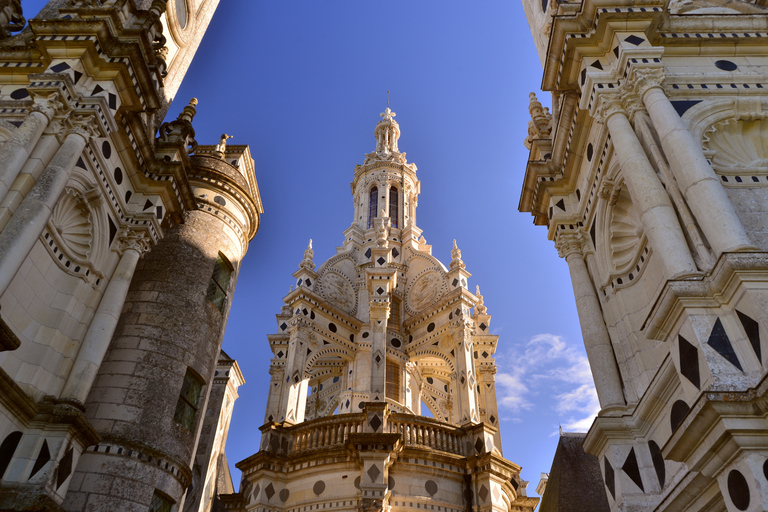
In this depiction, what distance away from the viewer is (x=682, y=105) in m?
9.99

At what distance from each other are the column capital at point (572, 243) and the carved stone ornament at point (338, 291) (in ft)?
62.7

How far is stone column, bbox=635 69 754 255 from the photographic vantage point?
24.0 feet

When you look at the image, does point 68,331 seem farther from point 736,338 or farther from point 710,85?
point 710,85

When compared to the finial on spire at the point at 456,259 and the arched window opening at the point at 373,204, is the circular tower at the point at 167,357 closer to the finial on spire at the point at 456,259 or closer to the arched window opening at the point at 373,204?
the finial on spire at the point at 456,259

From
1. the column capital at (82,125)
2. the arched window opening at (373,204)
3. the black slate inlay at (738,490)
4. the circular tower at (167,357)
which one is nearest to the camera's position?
the black slate inlay at (738,490)

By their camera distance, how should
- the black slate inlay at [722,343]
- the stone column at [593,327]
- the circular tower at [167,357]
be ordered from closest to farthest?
the black slate inlay at [722,343] → the stone column at [593,327] → the circular tower at [167,357]

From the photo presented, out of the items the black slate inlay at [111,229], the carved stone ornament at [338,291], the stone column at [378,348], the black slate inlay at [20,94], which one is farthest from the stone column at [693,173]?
the carved stone ornament at [338,291]

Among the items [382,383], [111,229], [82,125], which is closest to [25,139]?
[82,125]

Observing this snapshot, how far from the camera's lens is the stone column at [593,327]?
10234 mm

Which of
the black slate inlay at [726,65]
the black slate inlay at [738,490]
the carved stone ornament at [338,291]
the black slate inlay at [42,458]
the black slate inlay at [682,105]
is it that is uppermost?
the carved stone ornament at [338,291]

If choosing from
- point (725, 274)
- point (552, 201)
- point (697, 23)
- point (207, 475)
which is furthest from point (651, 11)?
point (207, 475)

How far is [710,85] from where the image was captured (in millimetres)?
10250

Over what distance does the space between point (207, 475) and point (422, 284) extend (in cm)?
1581

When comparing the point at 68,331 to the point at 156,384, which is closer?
the point at 68,331
